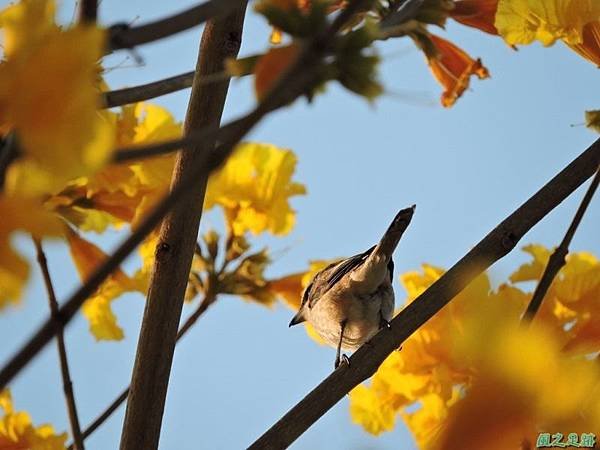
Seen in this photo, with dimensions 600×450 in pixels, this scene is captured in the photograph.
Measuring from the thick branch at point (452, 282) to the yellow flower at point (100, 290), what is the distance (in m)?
0.74

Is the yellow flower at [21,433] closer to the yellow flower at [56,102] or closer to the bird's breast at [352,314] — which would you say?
the yellow flower at [56,102]

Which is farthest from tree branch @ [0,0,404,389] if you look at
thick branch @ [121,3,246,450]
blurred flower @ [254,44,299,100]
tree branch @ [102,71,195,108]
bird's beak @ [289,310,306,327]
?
bird's beak @ [289,310,306,327]

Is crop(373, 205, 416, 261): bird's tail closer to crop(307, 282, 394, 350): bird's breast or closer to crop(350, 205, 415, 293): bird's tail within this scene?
crop(350, 205, 415, 293): bird's tail

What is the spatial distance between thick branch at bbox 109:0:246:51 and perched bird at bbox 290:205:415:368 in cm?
198

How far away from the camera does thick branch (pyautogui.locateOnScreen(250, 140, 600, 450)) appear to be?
142 cm

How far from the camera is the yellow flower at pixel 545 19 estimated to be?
1.47m

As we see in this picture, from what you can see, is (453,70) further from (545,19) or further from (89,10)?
(89,10)

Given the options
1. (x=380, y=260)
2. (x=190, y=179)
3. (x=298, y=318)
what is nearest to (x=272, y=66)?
(x=190, y=179)

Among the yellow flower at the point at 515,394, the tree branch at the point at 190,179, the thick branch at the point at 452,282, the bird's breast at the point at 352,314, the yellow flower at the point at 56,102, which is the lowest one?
the yellow flower at the point at 515,394

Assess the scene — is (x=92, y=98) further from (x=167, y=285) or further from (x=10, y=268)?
(x=167, y=285)

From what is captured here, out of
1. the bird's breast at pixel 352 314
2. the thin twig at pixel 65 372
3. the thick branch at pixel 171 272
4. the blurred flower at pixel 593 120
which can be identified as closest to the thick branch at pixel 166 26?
the thin twig at pixel 65 372

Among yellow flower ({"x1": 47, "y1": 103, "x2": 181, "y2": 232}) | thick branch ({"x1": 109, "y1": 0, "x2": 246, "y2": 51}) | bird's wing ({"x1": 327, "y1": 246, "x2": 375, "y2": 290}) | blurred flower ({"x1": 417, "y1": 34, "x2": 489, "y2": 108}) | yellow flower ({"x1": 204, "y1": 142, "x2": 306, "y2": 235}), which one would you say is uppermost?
yellow flower ({"x1": 204, "y1": 142, "x2": 306, "y2": 235})

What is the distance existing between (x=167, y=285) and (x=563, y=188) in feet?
2.37

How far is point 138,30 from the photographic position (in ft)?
2.66
